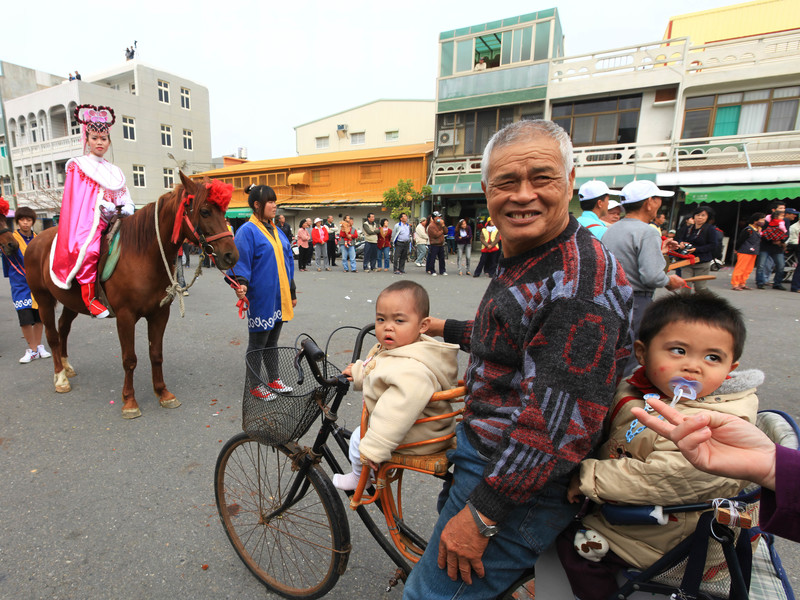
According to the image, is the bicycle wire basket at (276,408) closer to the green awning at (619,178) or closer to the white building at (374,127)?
the green awning at (619,178)

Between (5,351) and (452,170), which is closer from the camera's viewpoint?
(5,351)

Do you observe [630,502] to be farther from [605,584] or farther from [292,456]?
[292,456]

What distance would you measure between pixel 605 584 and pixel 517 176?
116 cm

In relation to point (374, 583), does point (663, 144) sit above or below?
above

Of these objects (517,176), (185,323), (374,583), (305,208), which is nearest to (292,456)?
(374,583)

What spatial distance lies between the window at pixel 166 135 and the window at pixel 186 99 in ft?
8.68

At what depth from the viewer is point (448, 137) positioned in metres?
22.3

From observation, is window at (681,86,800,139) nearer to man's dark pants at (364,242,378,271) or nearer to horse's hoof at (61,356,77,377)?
man's dark pants at (364,242,378,271)

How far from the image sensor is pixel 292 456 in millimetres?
1938

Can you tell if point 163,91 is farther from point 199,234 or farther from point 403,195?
point 199,234

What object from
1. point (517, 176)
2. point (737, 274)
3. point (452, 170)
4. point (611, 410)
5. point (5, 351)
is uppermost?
point (452, 170)

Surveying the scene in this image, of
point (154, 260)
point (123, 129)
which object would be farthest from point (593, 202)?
point (123, 129)

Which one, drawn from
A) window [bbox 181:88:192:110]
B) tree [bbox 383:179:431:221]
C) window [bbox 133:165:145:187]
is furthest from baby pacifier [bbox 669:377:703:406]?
window [bbox 181:88:192:110]

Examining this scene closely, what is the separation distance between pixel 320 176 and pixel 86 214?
26428 mm
